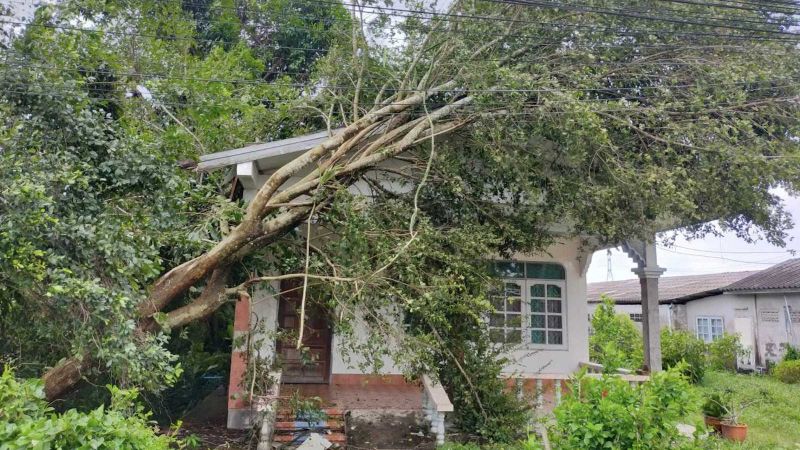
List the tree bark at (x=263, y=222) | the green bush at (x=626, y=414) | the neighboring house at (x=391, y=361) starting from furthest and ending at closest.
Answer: the neighboring house at (x=391, y=361)
the tree bark at (x=263, y=222)
the green bush at (x=626, y=414)

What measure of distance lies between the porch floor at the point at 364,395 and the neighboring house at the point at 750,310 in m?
13.7

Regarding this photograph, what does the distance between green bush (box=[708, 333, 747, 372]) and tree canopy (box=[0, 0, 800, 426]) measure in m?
11.1

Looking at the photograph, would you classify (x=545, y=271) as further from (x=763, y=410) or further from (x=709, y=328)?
(x=709, y=328)

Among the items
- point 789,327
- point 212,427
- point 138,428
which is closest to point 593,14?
point 138,428

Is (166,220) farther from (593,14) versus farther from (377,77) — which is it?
(593,14)

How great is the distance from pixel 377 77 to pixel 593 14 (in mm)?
3644

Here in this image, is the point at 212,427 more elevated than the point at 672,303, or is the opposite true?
the point at 672,303

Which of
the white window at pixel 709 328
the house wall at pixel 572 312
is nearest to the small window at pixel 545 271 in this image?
the house wall at pixel 572 312

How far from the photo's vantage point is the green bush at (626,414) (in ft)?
15.1

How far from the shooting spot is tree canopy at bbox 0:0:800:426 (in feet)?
19.0

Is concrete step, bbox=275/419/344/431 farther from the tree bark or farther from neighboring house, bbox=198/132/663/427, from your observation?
the tree bark

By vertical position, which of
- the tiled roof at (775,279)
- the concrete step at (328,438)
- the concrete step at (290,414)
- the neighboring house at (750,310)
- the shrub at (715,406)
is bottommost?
the concrete step at (328,438)

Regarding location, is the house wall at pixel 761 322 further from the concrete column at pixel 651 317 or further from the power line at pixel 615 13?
the power line at pixel 615 13

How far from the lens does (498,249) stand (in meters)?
7.92
